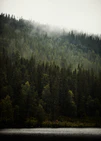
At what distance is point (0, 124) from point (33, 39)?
1517 centimetres

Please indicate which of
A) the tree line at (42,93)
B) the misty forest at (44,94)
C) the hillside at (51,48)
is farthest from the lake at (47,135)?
the hillside at (51,48)

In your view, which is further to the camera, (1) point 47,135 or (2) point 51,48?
(2) point 51,48

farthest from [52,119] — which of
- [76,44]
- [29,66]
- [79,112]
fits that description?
[76,44]

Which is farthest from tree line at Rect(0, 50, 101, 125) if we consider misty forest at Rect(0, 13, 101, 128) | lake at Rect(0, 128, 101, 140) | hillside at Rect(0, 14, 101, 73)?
hillside at Rect(0, 14, 101, 73)

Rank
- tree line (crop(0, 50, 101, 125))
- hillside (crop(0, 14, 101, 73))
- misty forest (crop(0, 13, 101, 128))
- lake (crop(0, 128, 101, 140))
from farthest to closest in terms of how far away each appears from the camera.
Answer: hillside (crop(0, 14, 101, 73)) → tree line (crop(0, 50, 101, 125)) → misty forest (crop(0, 13, 101, 128)) → lake (crop(0, 128, 101, 140))

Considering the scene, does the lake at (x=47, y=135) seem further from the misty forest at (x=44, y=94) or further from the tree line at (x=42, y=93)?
the tree line at (x=42, y=93)

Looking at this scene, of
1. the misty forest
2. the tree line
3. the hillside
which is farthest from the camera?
the hillside

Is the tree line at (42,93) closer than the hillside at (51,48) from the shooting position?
Yes

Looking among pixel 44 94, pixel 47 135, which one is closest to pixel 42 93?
pixel 44 94

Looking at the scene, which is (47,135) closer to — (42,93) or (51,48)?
(42,93)

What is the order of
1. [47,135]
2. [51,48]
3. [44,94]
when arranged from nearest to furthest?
[47,135] → [44,94] → [51,48]

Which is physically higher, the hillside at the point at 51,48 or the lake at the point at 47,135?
the hillside at the point at 51,48

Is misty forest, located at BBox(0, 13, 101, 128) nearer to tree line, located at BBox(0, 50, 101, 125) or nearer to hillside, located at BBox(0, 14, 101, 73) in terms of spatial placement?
tree line, located at BBox(0, 50, 101, 125)

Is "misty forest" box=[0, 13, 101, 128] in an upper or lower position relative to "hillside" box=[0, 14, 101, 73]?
lower
